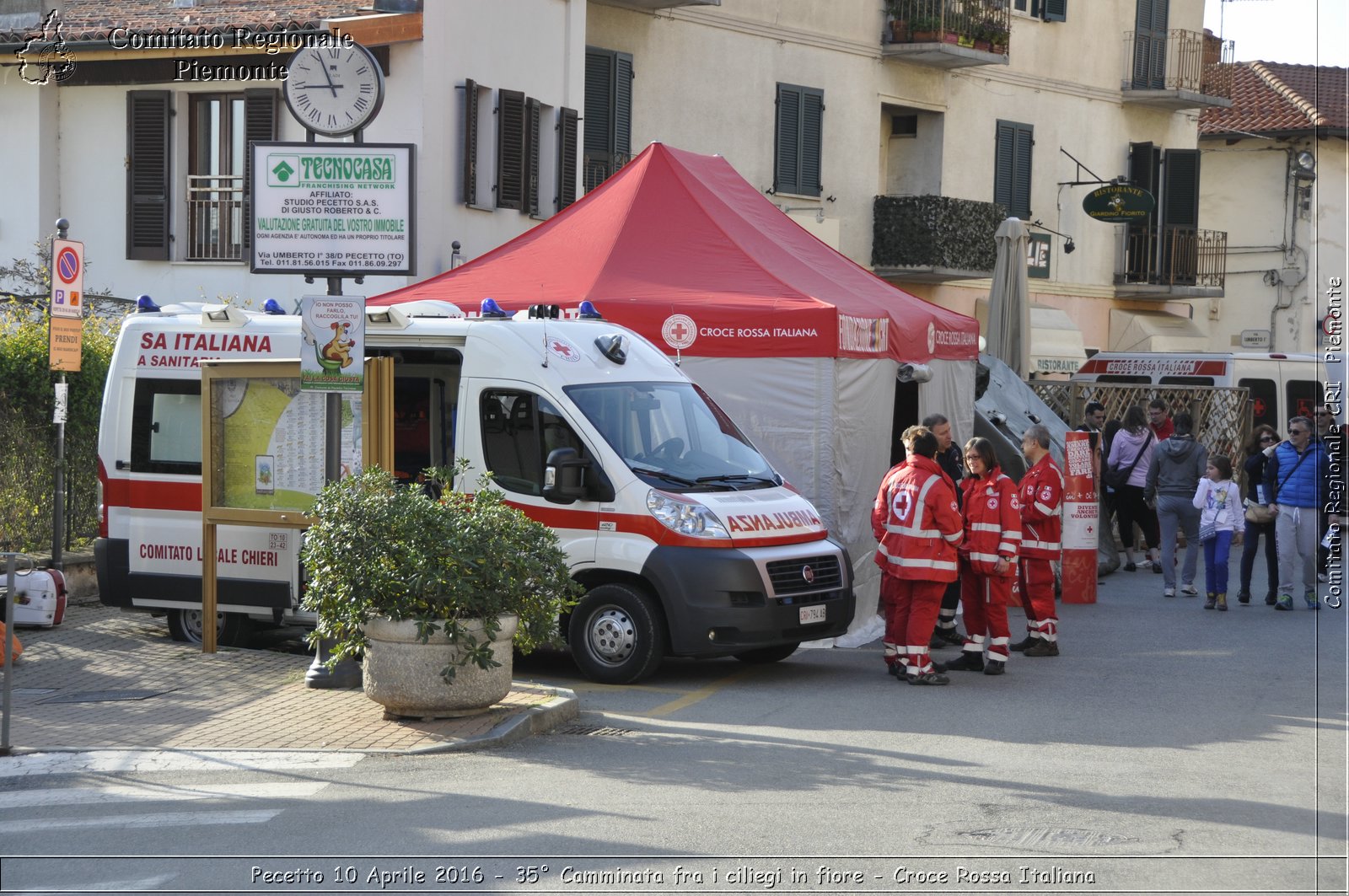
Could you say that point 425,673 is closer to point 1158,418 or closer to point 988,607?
point 988,607

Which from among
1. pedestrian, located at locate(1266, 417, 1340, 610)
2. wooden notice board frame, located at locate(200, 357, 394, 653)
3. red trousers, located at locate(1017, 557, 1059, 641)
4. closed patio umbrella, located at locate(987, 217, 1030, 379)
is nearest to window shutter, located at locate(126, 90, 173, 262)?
wooden notice board frame, located at locate(200, 357, 394, 653)

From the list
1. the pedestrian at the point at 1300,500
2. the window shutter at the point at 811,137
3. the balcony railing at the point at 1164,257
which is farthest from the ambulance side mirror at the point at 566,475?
the balcony railing at the point at 1164,257

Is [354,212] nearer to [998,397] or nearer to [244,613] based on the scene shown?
[244,613]

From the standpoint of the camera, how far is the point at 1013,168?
3192 centimetres

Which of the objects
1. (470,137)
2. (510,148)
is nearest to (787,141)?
(510,148)

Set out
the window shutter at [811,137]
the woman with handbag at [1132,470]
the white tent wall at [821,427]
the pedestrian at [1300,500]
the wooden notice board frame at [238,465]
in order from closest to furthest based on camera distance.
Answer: the wooden notice board frame at [238,465]
the white tent wall at [821,427]
the pedestrian at [1300,500]
the woman with handbag at [1132,470]
the window shutter at [811,137]

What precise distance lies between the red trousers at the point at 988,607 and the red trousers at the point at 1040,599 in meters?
1.09

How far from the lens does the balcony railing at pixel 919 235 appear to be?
97.1 feet

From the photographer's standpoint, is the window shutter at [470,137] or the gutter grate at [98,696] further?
the window shutter at [470,137]

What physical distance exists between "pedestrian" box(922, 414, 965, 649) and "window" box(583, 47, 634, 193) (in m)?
11.8

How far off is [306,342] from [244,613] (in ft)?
8.52

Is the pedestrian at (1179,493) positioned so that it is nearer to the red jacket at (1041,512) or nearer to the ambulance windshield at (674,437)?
the red jacket at (1041,512)

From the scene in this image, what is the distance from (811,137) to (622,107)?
4395mm

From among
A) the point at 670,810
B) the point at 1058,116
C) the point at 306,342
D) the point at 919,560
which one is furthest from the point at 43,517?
the point at 1058,116
